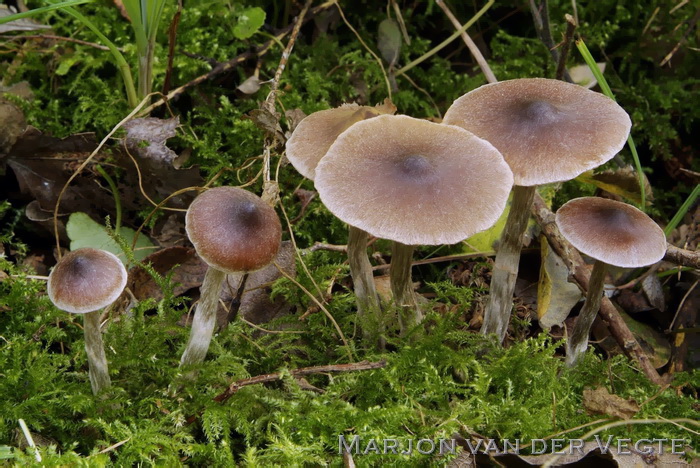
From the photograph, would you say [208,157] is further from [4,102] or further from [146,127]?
[4,102]

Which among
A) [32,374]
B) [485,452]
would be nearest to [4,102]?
[32,374]

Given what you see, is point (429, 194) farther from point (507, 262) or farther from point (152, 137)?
point (152, 137)

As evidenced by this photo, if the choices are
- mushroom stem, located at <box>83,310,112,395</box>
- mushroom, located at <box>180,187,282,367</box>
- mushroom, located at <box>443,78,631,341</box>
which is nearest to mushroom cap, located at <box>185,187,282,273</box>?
mushroom, located at <box>180,187,282,367</box>

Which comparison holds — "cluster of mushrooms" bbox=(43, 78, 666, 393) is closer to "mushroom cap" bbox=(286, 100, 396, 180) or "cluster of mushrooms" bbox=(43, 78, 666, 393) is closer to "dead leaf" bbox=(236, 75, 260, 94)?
"mushroom cap" bbox=(286, 100, 396, 180)

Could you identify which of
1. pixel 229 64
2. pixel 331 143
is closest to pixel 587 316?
pixel 331 143

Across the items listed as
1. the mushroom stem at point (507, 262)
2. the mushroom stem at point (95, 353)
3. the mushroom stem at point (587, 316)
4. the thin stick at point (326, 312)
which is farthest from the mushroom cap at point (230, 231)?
the mushroom stem at point (587, 316)

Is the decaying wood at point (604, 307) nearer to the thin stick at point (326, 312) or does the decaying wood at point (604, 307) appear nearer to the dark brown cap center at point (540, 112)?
the dark brown cap center at point (540, 112)
